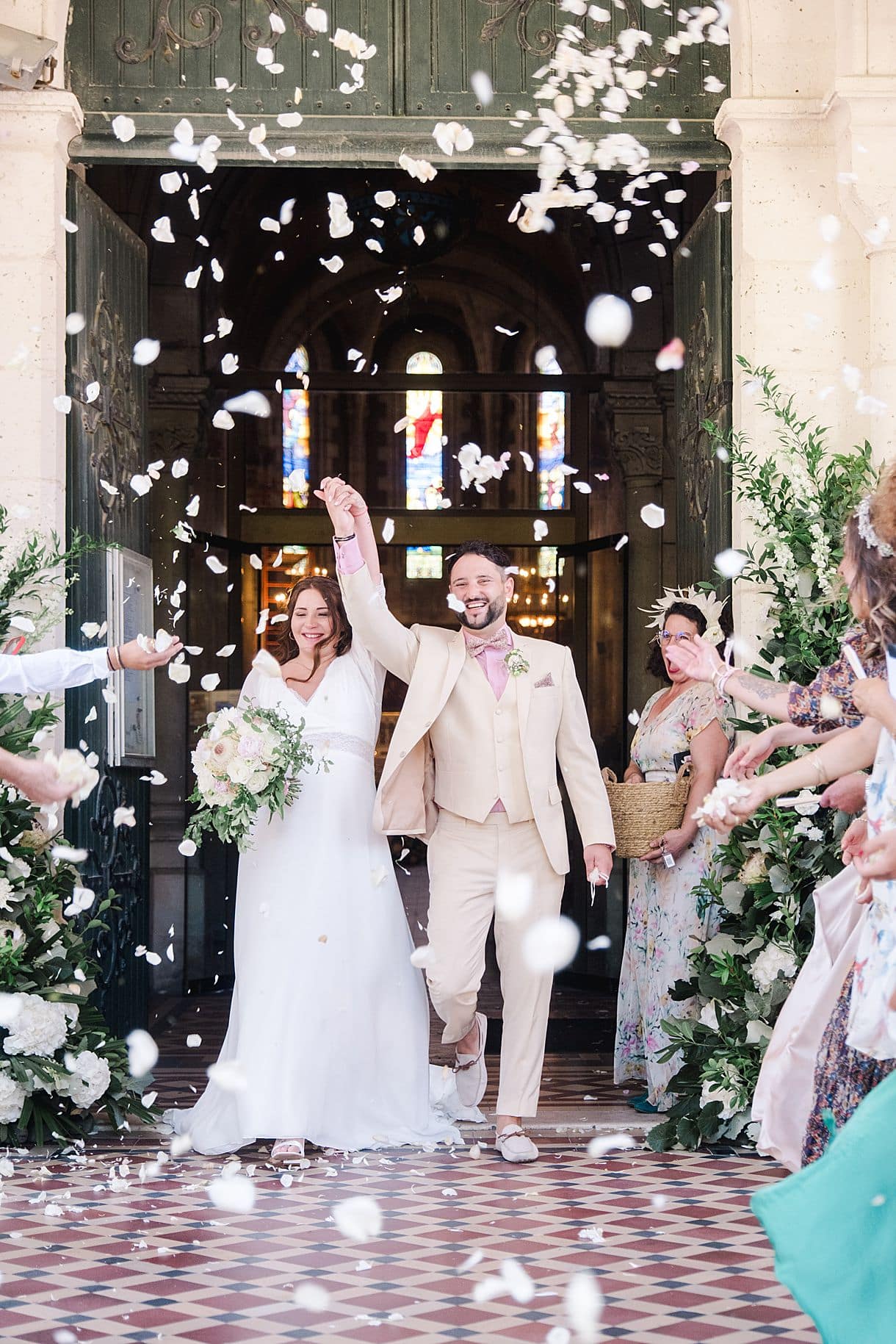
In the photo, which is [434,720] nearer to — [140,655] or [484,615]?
[484,615]

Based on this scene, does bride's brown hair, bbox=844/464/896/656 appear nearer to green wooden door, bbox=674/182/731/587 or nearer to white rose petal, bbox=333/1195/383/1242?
white rose petal, bbox=333/1195/383/1242

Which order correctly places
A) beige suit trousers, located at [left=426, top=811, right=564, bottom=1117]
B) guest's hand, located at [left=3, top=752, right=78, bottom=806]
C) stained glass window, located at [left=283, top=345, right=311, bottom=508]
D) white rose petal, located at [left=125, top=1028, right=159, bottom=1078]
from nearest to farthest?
1. guest's hand, located at [left=3, top=752, right=78, bottom=806]
2. beige suit trousers, located at [left=426, top=811, right=564, bottom=1117]
3. white rose petal, located at [left=125, top=1028, right=159, bottom=1078]
4. stained glass window, located at [left=283, top=345, right=311, bottom=508]

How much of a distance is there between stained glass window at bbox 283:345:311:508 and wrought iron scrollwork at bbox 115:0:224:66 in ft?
38.8

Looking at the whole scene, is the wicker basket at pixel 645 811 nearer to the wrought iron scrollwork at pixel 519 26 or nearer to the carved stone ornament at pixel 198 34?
the wrought iron scrollwork at pixel 519 26

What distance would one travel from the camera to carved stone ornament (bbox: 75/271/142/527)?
627cm

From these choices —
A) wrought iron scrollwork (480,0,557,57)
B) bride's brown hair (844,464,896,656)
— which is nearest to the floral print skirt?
bride's brown hair (844,464,896,656)

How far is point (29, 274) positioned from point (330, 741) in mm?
1989

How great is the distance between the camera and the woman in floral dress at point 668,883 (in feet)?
20.0

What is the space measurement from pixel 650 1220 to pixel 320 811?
1.89 m

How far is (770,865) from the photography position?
533 centimetres

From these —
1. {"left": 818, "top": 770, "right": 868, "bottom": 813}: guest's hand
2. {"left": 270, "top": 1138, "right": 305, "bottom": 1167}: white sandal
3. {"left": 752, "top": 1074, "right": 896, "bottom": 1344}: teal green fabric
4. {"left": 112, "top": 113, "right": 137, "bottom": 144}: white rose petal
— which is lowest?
{"left": 270, "top": 1138, "right": 305, "bottom": 1167}: white sandal

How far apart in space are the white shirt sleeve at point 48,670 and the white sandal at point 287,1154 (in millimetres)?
1728

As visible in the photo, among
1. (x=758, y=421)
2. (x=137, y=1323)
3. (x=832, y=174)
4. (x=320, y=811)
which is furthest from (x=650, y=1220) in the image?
(x=832, y=174)

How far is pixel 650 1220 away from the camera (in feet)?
14.6
